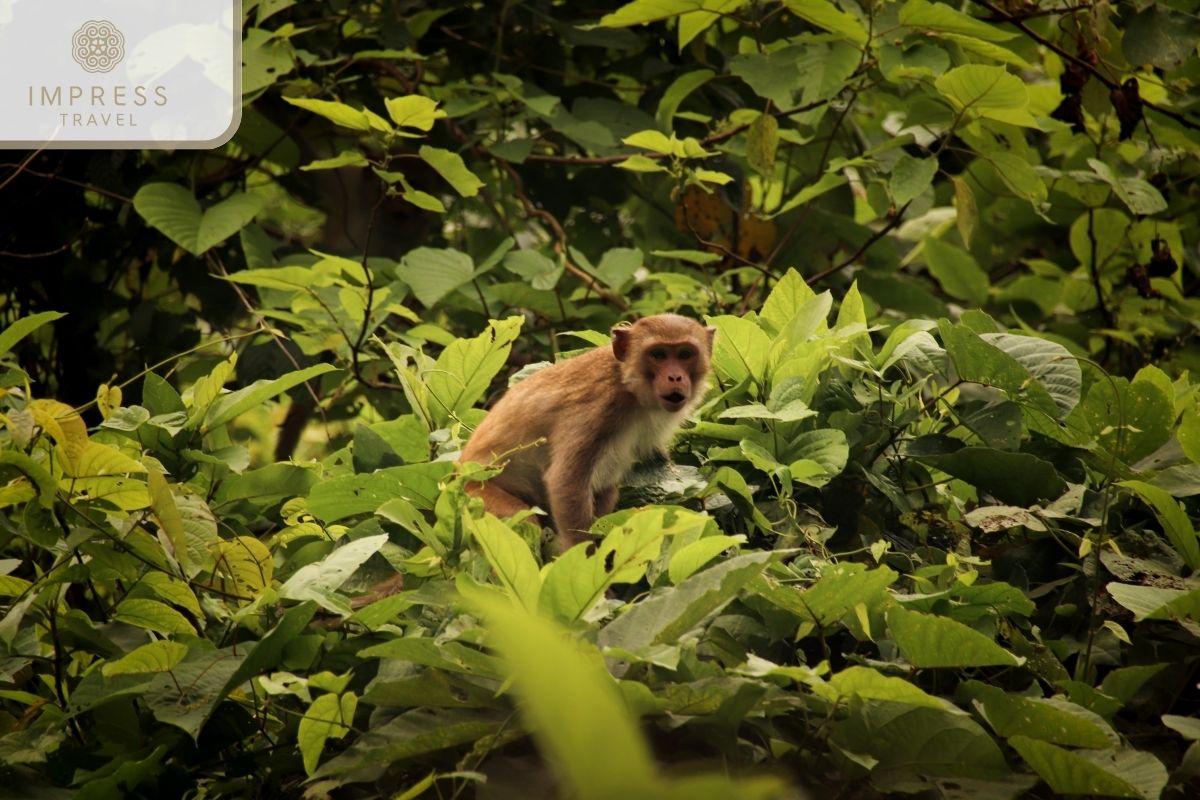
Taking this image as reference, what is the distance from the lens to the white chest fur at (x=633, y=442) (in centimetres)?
402

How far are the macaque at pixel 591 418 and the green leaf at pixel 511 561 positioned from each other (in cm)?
159

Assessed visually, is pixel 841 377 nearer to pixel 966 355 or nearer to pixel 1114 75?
pixel 966 355

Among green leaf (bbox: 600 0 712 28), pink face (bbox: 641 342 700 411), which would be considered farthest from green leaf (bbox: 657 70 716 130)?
pink face (bbox: 641 342 700 411)

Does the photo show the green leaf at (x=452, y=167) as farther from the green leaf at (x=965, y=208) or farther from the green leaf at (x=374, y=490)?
the green leaf at (x=965, y=208)

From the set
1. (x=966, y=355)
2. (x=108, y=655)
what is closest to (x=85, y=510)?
(x=108, y=655)

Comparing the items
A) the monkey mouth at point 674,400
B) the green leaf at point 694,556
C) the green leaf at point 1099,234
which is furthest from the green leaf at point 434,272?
the green leaf at point 1099,234

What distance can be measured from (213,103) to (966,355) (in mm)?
3841

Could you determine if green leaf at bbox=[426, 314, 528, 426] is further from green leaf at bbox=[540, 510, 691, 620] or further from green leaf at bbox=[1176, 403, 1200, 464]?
green leaf at bbox=[1176, 403, 1200, 464]

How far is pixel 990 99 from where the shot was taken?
432 cm

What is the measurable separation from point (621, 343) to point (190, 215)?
2327mm

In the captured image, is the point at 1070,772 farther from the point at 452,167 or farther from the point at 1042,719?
the point at 452,167

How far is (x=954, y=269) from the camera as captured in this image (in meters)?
6.34

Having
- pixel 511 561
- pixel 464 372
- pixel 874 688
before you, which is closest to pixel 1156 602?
pixel 874 688

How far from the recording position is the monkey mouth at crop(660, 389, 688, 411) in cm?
422
